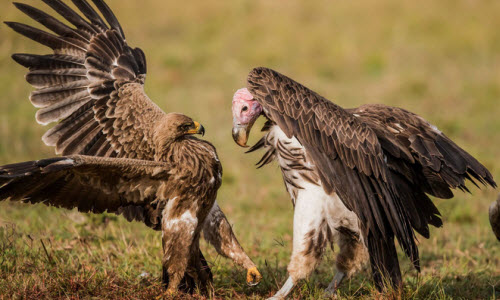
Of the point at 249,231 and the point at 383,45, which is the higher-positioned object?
the point at 383,45

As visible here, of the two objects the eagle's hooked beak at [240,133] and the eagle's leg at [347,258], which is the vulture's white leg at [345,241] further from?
the eagle's hooked beak at [240,133]

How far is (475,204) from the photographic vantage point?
7.42m

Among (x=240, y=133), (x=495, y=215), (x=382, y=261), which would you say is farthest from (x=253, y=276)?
(x=495, y=215)

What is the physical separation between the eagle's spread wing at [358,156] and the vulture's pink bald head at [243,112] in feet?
0.42

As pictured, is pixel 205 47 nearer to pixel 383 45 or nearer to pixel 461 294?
pixel 383 45

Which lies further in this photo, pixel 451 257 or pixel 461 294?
pixel 451 257

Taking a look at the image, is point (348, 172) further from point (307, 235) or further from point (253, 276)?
point (253, 276)

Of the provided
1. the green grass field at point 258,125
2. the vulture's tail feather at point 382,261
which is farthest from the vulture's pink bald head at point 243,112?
the vulture's tail feather at point 382,261

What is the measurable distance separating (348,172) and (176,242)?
3.99ft

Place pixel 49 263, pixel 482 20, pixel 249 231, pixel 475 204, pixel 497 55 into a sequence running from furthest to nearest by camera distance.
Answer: pixel 482 20, pixel 497 55, pixel 475 204, pixel 249 231, pixel 49 263

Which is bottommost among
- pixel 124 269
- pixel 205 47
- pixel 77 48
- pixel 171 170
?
pixel 124 269

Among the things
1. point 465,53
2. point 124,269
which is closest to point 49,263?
point 124,269

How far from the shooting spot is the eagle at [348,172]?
13.9ft

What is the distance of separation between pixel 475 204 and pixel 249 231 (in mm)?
2781
